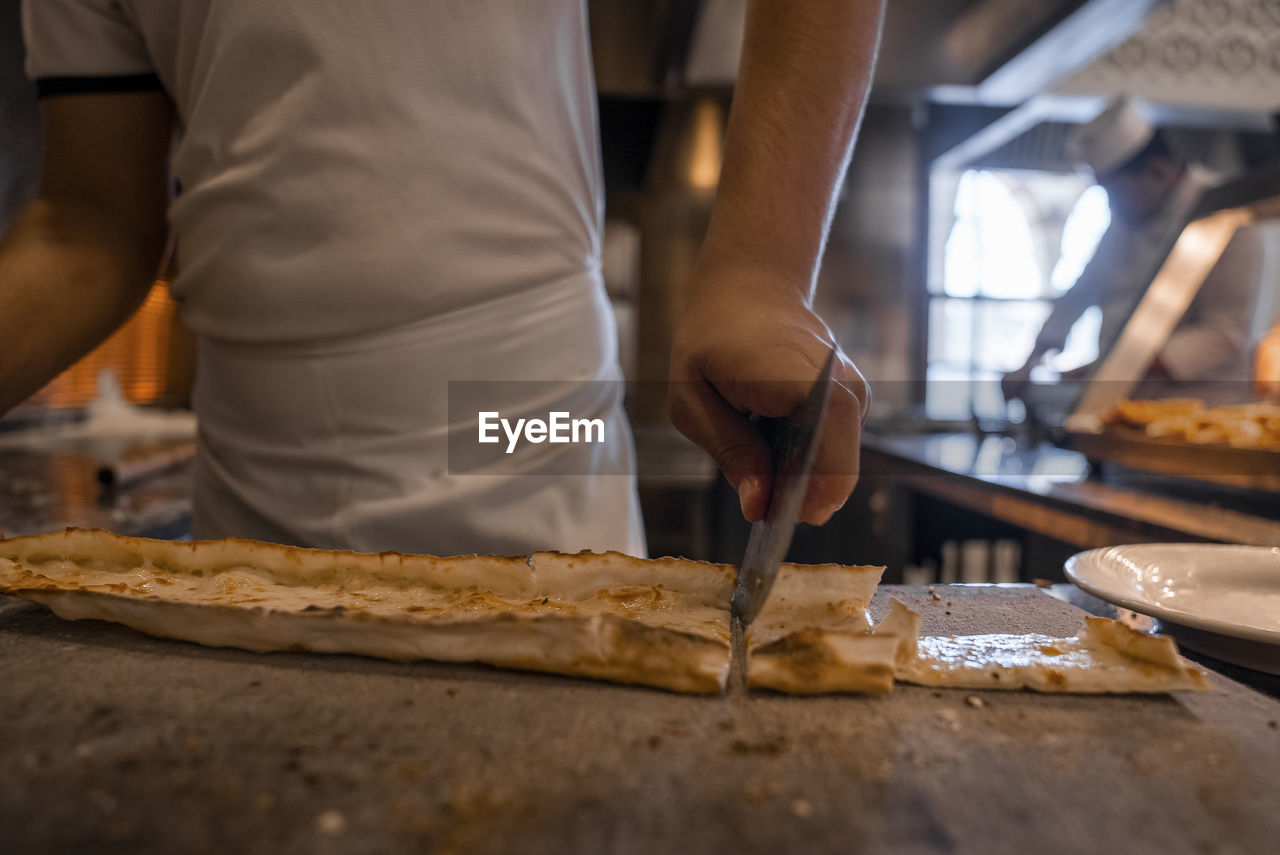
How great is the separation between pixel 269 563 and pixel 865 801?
0.60m

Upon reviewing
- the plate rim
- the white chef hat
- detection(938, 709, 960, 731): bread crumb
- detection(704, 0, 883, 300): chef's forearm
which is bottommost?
detection(938, 709, 960, 731): bread crumb

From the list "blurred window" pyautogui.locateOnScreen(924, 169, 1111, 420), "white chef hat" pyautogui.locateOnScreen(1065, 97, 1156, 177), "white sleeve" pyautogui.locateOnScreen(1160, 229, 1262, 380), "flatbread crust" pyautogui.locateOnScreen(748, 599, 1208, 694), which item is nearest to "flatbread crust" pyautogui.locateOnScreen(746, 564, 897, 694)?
"flatbread crust" pyautogui.locateOnScreen(748, 599, 1208, 694)

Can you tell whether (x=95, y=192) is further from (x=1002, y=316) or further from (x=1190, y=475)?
(x=1002, y=316)

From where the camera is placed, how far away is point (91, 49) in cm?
107

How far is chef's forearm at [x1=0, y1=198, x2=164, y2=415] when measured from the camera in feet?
3.24

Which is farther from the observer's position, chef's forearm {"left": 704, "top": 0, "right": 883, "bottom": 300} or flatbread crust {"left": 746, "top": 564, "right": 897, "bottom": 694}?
chef's forearm {"left": 704, "top": 0, "right": 883, "bottom": 300}

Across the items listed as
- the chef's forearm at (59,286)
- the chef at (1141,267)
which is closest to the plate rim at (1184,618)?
the chef's forearm at (59,286)

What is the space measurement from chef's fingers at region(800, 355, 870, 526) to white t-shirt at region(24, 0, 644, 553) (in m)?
0.48

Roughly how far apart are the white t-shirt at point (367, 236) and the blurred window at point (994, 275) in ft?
17.6

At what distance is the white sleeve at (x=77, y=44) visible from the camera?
1068mm

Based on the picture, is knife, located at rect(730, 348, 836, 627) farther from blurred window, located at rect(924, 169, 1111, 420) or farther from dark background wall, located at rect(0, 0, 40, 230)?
blurred window, located at rect(924, 169, 1111, 420)

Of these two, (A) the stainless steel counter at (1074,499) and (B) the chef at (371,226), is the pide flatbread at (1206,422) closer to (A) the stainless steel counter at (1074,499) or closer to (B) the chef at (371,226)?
(A) the stainless steel counter at (1074,499)

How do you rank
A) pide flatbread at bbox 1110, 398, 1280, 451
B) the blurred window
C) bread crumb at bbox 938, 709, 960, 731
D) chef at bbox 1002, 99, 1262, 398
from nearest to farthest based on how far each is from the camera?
bread crumb at bbox 938, 709, 960, 731 < pide flatbread at bbox 1110, 398, 1280, 451 < chef at bbox 1002, 99, 1262, 398 < the blurred window

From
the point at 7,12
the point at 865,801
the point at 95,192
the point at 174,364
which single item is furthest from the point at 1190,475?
the point at 174,364
